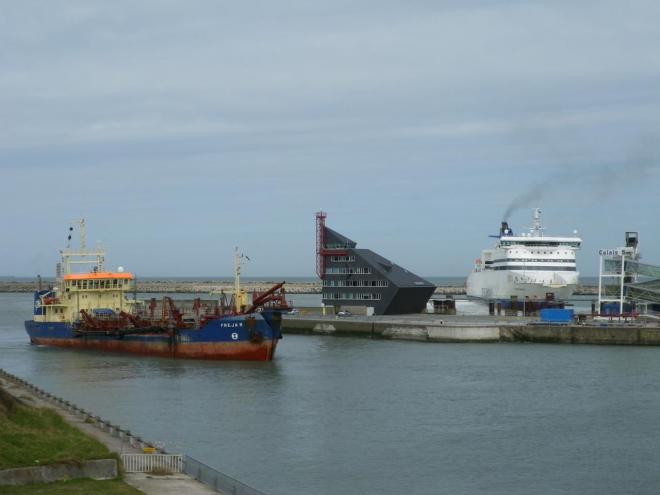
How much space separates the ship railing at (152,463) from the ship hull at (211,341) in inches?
1180

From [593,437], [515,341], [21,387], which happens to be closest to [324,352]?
[515,341]

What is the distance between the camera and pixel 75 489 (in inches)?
766

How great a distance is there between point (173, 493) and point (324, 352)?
40.2 metres

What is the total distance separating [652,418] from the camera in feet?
113

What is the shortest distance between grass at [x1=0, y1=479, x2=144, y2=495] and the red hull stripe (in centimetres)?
3275

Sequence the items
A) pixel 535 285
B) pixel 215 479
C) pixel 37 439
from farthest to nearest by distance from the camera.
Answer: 1. pixel 535 285
2. pixel 37 439
3. pixel 215 479

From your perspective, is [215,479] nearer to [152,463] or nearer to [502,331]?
[152,463]

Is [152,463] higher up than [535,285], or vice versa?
[535,285]

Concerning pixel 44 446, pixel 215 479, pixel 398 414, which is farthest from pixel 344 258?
pixel 215 479

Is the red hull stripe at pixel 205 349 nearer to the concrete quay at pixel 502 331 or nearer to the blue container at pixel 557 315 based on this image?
the concrete quay at pixel 502 331

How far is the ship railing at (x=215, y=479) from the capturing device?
1942 centimetres

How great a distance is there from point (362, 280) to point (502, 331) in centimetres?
1836

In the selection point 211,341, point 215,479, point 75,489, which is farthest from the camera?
point 211,341

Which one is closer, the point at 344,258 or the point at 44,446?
the point at 44,446
